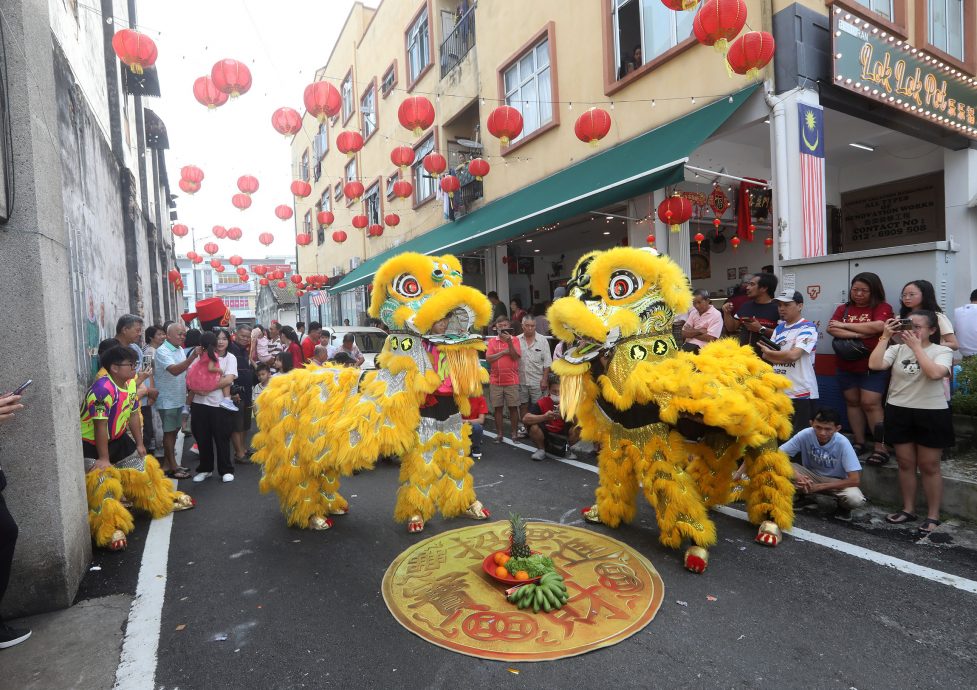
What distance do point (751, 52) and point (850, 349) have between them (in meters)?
3.21

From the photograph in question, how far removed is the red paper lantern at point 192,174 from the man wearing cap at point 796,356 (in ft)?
42.9

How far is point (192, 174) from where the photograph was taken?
12.9 m

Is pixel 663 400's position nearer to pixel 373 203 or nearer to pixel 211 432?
pixel 211 432

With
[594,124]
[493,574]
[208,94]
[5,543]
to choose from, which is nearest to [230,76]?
[208,94]

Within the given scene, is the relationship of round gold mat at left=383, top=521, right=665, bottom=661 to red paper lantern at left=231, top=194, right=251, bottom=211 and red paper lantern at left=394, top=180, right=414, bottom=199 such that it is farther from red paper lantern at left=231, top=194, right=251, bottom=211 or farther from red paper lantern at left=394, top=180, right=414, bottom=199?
red paper lantern at left=231, top=194, right=251, bottom=211

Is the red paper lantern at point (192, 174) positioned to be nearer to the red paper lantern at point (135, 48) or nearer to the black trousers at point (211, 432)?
the red paper lantern at point (135, 48)

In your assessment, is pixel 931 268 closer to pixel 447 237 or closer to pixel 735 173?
pixel 735 173

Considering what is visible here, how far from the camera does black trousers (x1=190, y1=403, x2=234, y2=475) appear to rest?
222 inches

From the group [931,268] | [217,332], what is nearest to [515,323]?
[217,332]

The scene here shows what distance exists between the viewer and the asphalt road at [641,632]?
2.35m

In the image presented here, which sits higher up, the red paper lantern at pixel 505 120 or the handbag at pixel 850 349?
the red paper lantern at pixel 505 120

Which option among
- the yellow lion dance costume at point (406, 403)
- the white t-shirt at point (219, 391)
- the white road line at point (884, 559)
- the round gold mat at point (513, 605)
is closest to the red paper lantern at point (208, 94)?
the white t-shirt at point (219, 391)

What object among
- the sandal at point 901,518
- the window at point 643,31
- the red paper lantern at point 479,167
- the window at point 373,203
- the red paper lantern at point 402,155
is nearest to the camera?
the sandal at point 901,518

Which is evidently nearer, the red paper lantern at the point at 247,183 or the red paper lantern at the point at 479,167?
the red paper lantern at the point at 479,167
